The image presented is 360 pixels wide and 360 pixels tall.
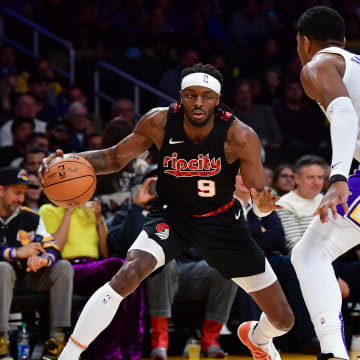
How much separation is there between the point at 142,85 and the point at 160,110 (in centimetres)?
530

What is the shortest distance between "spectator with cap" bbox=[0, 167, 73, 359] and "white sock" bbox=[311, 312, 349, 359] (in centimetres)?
271

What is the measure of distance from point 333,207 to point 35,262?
303cm

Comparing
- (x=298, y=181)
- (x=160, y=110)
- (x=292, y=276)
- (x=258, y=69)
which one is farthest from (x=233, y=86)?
(x=160, y=110)

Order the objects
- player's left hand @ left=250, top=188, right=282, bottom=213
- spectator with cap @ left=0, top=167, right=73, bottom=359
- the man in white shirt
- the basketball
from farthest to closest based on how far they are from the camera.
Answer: the man in white shirt → spectator with cap @ left=0, top=167, right=73, bottom=359 → the basketball → player's left hand @ left=250, top=188, right=282, bottom=213

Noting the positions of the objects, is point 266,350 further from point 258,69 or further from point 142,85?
point 258,69

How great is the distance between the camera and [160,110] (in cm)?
462

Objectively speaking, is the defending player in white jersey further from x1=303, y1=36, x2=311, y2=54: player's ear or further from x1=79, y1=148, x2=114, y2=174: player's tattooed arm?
x1=79, y1=148, x2=114, y2=174: player's tattooed arm

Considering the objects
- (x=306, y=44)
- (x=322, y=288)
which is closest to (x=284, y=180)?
(x=306, y=44)

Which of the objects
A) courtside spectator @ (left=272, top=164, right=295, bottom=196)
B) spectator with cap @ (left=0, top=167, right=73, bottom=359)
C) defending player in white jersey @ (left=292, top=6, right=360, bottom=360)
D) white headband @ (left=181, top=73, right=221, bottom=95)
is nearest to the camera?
defending player in white jersey @ (left=292, top=6, right=360, bottom=360)

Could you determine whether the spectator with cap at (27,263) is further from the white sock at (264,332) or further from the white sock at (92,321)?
the white sock at (264,332)

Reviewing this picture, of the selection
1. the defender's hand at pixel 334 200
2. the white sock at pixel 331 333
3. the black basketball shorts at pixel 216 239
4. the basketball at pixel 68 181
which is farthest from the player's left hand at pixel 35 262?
the defender's hand at pixel 334 200

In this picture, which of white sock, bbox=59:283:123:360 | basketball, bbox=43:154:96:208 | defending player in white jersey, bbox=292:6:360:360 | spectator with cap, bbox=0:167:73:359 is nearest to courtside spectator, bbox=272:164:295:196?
spectator with cap, bbox=0:167:73:359

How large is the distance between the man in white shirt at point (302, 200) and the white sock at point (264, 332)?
1.97 meters

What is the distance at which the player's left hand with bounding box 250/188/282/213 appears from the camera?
13.6 feet
